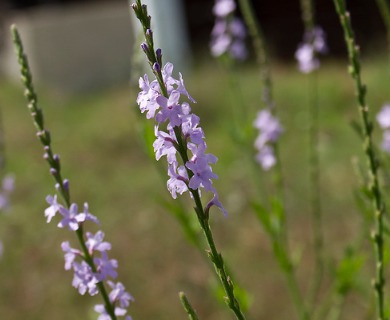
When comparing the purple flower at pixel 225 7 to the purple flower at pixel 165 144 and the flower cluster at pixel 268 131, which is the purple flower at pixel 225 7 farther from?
the purple flower at pixel 165 144

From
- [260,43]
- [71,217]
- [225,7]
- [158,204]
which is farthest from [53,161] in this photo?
[158,204]

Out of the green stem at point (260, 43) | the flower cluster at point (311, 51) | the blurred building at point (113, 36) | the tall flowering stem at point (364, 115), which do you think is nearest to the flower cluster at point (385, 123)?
the flower cluster at point (311, 51)

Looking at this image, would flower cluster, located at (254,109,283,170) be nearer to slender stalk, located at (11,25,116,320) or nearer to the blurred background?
the blurred background

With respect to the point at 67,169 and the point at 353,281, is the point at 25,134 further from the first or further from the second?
the point at 353,281

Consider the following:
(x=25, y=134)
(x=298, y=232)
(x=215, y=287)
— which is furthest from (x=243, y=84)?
(x=215, y=287)

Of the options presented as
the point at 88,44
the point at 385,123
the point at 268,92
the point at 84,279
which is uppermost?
the point at 88,44

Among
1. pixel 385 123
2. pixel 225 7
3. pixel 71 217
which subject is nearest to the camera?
pixel 71 217

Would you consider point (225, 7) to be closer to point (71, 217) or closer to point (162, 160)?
point (162, 160)
